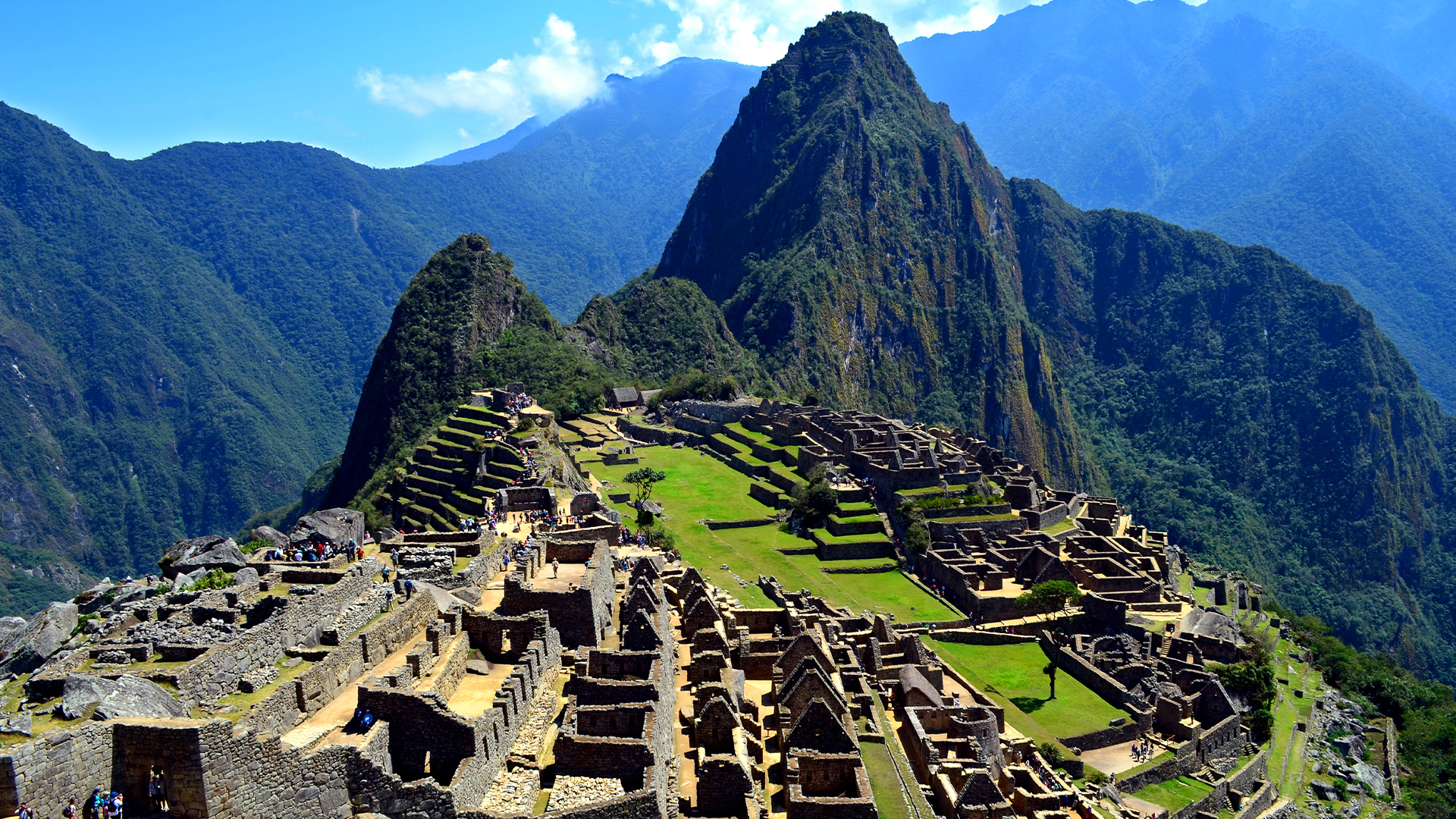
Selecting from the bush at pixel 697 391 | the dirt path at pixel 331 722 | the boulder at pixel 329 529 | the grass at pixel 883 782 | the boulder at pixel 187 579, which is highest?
the bush at pixel 697 391

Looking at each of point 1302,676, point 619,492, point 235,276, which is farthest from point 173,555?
point 235,276

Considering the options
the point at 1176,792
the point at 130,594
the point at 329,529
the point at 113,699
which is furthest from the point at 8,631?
the point at 1176,792

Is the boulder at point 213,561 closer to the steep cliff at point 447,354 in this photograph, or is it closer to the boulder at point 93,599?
the boulder at point 93,599

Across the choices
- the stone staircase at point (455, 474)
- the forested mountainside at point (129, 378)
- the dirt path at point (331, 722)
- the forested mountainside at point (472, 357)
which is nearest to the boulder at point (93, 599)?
the dirt path at point (331, 722)

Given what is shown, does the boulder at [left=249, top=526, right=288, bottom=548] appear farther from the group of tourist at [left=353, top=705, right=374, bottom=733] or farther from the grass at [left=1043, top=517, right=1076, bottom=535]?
the grass at [left=1043, top=517, right=1076, bottom=535]

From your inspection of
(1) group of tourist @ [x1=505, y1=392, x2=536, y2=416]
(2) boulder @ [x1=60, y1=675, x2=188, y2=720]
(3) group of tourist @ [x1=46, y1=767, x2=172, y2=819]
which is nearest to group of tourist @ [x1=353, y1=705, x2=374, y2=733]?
(2) boulder @ [x1=60, y1=675, x2=188, y2=720]

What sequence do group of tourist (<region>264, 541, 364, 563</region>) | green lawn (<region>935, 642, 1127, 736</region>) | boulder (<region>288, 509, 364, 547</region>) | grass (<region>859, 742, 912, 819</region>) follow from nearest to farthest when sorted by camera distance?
grass (<region>859, 742, 912, 819</region>) → group of tourist (<region>264, 541, 364, 563</region>) → boulder (<region>288, 509, 364, 547</region>) → green lawn (<region>935, 642, 1127, 736</region>)
